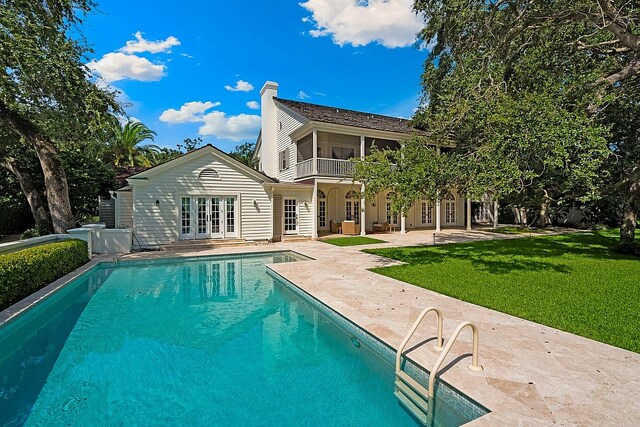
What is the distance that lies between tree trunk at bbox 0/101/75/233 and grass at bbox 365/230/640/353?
12354 mm

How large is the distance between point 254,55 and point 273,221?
39.9ft

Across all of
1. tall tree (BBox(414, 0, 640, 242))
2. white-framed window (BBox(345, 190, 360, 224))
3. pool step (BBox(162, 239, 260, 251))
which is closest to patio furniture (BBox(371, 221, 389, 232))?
white-framed window (BBox(345, 190, 360, 224))

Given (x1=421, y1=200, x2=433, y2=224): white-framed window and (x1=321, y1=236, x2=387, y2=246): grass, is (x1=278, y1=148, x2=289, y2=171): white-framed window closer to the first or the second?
(x1=321, y1=236, x2=387, y2=246): grass

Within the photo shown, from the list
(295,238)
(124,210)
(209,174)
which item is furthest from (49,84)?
(295,238)

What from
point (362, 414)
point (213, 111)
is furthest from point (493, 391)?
point (213, 111)

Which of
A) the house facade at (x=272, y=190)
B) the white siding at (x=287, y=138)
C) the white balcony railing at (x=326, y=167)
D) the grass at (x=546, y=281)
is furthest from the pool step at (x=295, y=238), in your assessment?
the grass at (x=546, y=281)

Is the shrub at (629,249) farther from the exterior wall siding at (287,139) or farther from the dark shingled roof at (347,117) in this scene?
the exterior wall siding at (287,139)

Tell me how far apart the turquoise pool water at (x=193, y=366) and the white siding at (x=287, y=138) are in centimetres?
1263

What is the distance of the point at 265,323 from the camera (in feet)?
19.0

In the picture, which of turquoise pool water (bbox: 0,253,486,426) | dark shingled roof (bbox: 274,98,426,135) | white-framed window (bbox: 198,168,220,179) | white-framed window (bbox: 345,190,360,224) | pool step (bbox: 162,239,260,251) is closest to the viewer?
turquoise pool water (bbox: 0,253,486,426)

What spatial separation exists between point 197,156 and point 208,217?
2.90m

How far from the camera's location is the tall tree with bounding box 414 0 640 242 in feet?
25.3

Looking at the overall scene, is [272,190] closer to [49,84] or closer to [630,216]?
[49,84]

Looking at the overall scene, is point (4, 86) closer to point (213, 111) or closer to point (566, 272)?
point (566, 272)
